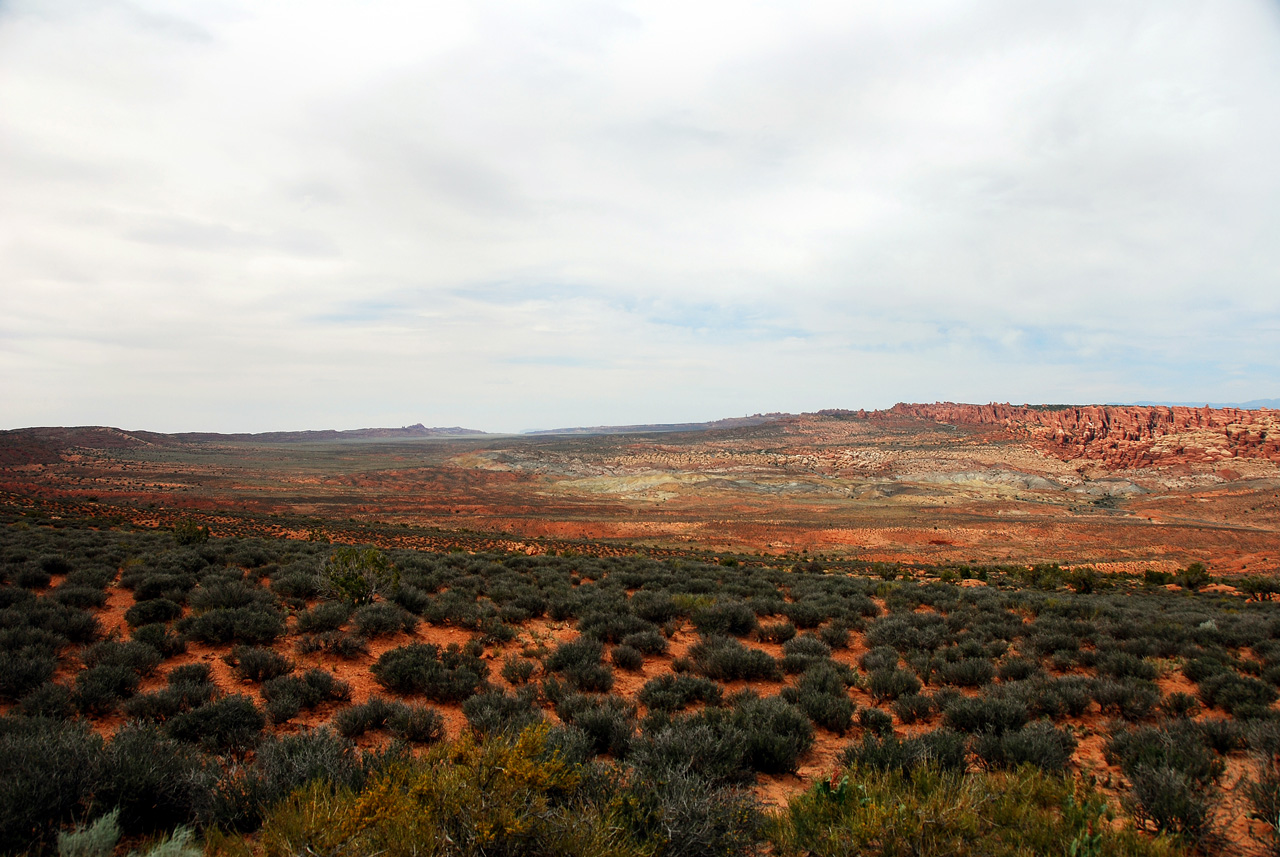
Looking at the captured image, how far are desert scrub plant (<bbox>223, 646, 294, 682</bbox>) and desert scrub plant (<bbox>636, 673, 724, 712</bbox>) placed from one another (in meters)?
4.99

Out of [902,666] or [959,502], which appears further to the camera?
[959,502]

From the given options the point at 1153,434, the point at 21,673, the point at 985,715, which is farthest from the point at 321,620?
the point at 1153,434

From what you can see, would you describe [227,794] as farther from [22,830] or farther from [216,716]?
[216,716]

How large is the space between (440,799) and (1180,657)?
1174cm

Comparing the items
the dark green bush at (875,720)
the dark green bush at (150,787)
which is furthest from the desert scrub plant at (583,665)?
the dark green bush at (150,787)

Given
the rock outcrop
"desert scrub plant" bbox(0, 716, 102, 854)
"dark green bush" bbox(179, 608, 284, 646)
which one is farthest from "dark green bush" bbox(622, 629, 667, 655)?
the rock outcrop

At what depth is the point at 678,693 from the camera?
6953mm

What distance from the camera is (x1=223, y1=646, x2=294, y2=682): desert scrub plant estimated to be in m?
7.20

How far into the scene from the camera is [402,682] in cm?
724

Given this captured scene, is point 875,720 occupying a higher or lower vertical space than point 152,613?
lower

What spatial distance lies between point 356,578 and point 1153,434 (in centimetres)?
12125

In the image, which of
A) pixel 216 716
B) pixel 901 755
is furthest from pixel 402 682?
pixel 901 755

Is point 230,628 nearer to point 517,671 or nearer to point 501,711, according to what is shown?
point 517,671

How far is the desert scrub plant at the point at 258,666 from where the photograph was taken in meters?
7.20
